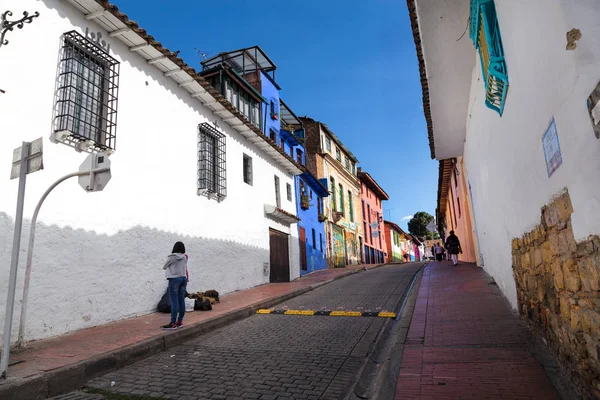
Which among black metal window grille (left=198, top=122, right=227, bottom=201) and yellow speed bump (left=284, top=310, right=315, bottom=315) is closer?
yellow speed bump (left=284, top=310, right=315, bottom=315)

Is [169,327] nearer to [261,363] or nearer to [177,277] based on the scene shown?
[177,277]

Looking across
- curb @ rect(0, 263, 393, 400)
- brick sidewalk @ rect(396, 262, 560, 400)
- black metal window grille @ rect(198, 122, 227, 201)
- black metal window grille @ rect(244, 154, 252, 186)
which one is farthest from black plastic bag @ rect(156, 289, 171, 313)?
black metal window grille @ rect(244, 154, 252, 186)

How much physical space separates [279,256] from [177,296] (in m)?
8.44

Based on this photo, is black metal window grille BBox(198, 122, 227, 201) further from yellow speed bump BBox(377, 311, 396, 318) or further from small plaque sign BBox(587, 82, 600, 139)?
small plaque sign BBox(587, 82, 600, 139)

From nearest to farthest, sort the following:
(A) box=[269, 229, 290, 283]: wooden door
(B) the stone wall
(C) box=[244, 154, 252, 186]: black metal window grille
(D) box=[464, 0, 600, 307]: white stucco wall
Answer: (D) box=[464, 0, 600, 307]: white stucco wall < (B) the stone wall < (C) box=[244, 154, 252, 186]: black metal window grille < (A) box=[269, 229, 290, 283]: wooden door

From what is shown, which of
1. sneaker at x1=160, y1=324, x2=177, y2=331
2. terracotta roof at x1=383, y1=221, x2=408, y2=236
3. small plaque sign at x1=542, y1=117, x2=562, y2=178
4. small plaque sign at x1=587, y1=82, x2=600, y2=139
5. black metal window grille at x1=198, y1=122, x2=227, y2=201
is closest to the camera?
small plaque sign at x1=587, y1=82, x2=600, y2=139

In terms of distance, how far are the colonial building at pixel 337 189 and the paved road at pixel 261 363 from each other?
656 inches

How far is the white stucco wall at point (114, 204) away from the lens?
5.70 meters

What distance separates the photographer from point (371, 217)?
115ft

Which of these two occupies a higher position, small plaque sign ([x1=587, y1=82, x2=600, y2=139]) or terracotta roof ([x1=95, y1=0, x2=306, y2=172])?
terracotta roof ([x1=95, y1=0, x2=306, y2=172])

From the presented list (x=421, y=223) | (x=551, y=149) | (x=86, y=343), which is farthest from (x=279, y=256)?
(x=421, y=223)

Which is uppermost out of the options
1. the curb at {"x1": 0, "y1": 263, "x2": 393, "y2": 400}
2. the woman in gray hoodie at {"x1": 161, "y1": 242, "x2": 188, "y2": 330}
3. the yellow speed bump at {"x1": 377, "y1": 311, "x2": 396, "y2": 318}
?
the woman in gray hoodie at {"x1": 161, "y1": 242, "x2": 188, "y2": 330}

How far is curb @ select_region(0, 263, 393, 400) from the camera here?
3.66 meters

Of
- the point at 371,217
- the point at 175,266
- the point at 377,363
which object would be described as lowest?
the point at 377,363
